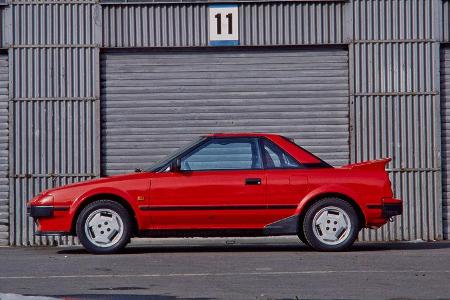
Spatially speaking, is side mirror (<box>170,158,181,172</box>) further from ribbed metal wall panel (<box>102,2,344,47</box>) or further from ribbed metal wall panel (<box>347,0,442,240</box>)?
ribbed metal wall panel (<box>347,0,442,240</box>)

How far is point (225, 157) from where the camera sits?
14.3 m

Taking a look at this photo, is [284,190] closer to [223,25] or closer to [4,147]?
[223,25]

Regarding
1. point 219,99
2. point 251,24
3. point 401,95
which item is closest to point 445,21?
point 401,95

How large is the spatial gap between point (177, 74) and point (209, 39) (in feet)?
2.36

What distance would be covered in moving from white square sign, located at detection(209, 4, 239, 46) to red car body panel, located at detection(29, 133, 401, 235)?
4.48 metres

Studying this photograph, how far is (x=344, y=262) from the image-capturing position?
1281 cm

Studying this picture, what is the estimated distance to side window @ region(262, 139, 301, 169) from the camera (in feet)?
47.3

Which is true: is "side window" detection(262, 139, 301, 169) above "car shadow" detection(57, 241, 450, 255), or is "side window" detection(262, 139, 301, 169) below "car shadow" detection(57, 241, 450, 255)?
above

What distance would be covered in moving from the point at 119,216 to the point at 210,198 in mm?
1091

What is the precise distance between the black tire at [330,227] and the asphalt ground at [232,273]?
0.18 meters

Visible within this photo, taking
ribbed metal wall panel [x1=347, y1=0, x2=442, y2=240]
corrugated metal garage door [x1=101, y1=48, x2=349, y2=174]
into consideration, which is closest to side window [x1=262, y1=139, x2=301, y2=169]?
corrugated metal garage door [x1=101, y1=48, x2=349, y2=174]

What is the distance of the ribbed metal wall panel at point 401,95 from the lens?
60.0 ft

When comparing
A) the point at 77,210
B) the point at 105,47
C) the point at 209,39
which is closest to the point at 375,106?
the point at 209,39

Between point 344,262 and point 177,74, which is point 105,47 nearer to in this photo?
point 177,74
